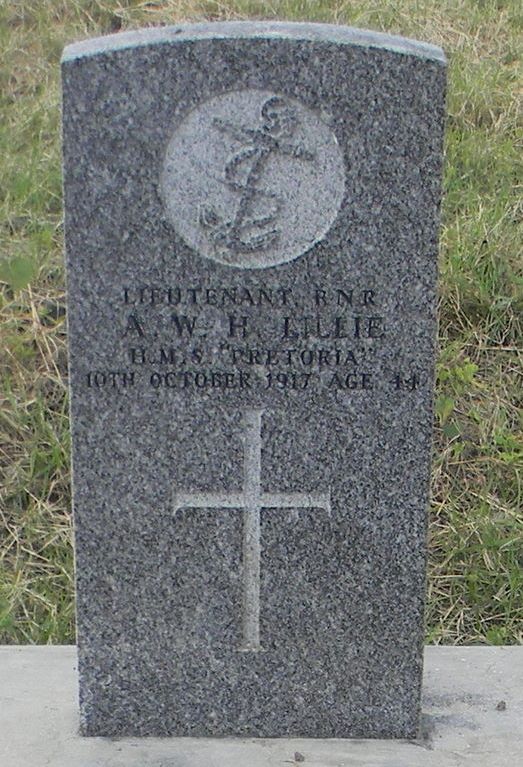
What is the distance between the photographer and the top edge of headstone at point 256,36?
7.30 ft

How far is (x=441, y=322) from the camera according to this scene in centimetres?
417

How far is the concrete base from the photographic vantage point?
8.07 feet

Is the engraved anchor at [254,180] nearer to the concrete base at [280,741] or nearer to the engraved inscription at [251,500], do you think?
the engraved inscription at [251,500]

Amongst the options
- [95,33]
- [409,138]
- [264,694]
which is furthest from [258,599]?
[95,33]

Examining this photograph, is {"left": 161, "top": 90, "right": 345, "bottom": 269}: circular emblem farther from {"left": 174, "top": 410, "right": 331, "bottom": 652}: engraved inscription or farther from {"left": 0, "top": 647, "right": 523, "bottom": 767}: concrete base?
{"left": 0, "top": 647, "right": 523, "bottom": 767}: concrete base

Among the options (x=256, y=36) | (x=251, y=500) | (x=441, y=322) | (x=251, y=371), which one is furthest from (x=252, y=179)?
(x=441, y=322)

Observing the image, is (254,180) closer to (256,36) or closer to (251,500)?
(256,36)

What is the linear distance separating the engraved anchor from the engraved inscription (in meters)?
0.37

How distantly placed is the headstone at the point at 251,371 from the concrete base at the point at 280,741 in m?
0.05

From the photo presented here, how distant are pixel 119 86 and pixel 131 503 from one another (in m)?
0.86

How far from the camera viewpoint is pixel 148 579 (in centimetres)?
251

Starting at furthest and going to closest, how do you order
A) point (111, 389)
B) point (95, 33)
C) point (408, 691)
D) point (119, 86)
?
1. point (95, 33)
2. point (408, 691)
3. point (111, 389)
4. point (119, 86)

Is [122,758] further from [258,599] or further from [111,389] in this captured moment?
[111,389]

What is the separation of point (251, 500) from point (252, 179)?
67 cm
